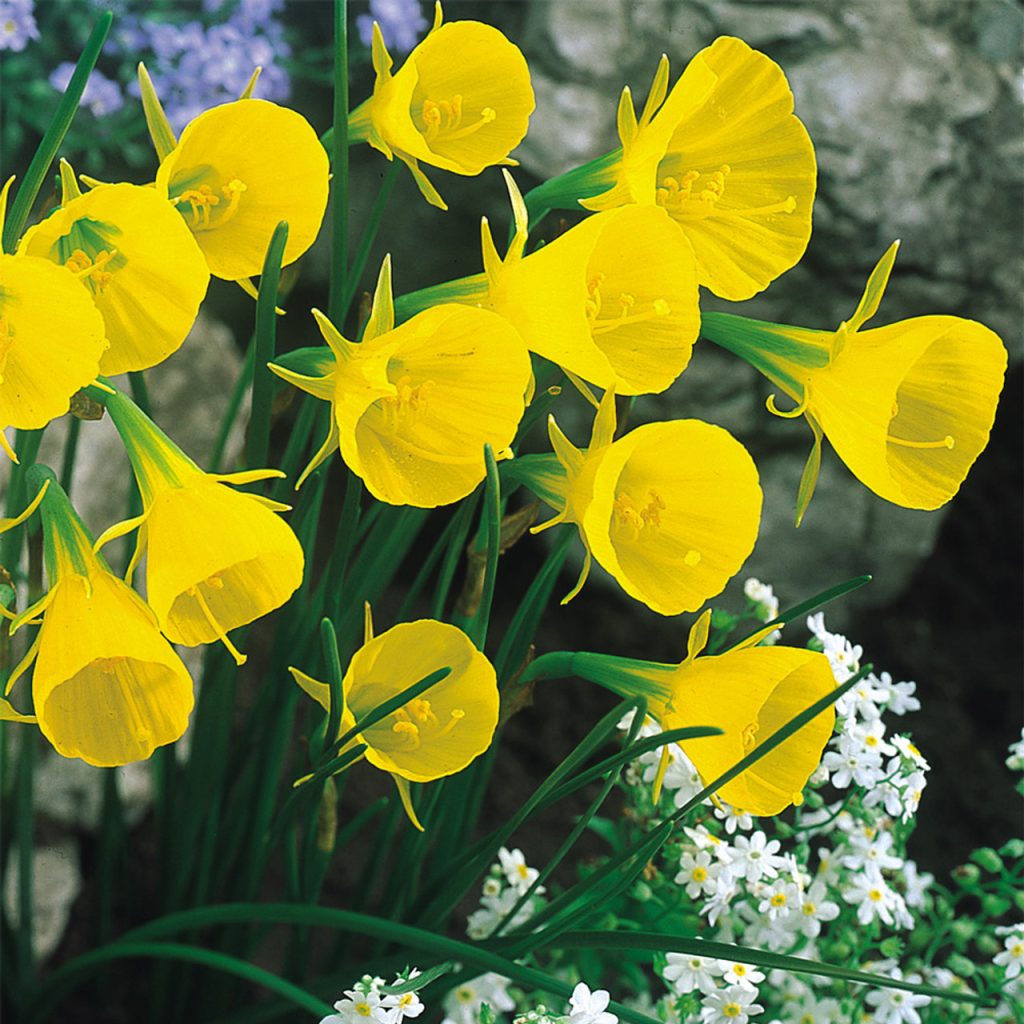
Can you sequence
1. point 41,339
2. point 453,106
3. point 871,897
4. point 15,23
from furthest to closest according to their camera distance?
1. point 15,23
2. point 871,897
3. point 453,106
4. point 41,339

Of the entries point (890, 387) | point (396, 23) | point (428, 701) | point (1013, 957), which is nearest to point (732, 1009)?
point (1013, 957)

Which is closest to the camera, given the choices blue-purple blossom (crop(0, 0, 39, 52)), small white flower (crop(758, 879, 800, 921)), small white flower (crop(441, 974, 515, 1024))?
small white flower (crop(758, 879, 800, 921))

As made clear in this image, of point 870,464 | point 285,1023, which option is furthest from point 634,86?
point 285,1023

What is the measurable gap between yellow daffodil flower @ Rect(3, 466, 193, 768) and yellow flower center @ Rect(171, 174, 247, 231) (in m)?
0.18

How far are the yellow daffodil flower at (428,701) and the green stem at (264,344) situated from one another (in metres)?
0.18

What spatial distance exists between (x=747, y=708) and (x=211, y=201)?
45 cm

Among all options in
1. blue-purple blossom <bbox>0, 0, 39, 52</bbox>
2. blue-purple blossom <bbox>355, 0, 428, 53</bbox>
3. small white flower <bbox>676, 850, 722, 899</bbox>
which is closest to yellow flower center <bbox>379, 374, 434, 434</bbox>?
small white flower <bbox>676, 850, 722, 899</bbox>

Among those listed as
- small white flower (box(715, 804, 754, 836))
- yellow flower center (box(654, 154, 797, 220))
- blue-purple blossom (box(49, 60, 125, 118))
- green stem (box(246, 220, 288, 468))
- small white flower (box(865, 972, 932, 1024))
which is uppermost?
blue-purple blossom (box(49, 60, 125, 118))

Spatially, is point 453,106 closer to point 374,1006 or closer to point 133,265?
point 133,265

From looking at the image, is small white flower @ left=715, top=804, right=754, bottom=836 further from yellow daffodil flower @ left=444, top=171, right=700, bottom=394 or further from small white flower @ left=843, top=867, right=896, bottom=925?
yellow daffodil flower @ left=444, top=171, right=700, bottom=394

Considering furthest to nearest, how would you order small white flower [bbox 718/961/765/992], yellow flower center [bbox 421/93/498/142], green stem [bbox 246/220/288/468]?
small white flower [bbox 718/961/765/992], yellow flower center [bbox 421/93/498/142], green stem [bbox 246/220/288/468]

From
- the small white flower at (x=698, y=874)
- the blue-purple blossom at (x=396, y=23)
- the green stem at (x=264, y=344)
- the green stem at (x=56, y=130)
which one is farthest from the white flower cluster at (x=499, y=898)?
the blue-purple blossom at (x=396, y=23)

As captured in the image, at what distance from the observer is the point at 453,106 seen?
0.83 metres

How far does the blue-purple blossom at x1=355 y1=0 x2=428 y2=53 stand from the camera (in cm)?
189
